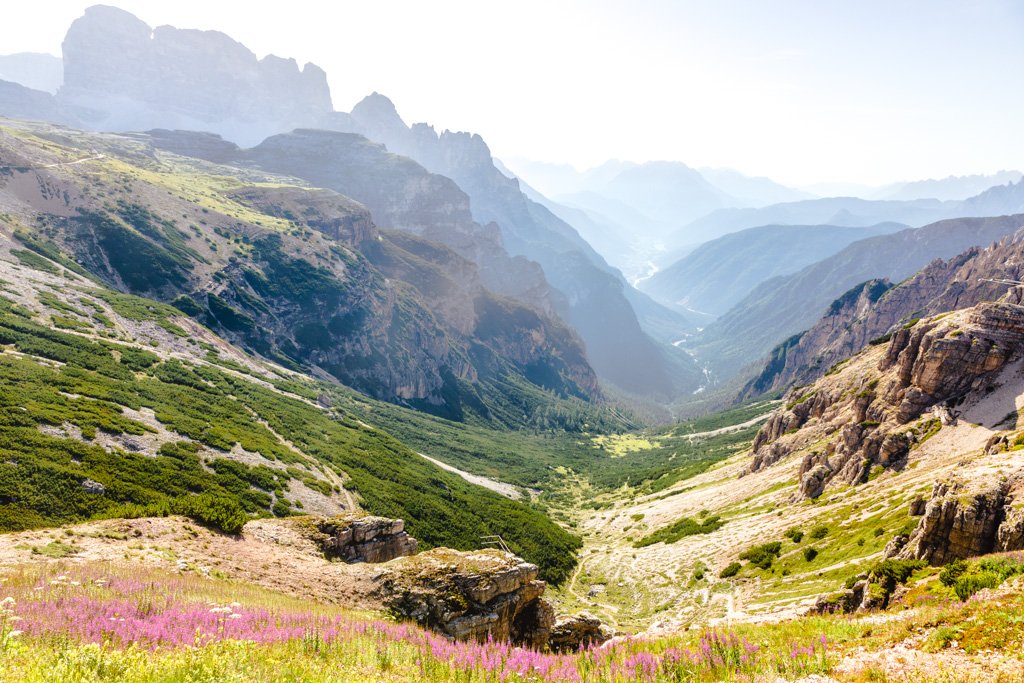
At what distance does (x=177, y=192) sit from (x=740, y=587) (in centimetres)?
22554

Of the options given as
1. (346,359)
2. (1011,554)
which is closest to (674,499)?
(1011,554)

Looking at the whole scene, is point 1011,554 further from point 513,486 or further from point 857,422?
point 513,486

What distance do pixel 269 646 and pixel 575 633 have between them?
16704 mm

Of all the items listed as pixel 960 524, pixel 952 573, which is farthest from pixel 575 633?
pixel 960 524

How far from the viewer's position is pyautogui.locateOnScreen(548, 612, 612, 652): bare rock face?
2281cm

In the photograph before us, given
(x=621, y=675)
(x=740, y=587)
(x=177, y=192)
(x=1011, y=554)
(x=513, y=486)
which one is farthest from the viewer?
(x=177, y=192)

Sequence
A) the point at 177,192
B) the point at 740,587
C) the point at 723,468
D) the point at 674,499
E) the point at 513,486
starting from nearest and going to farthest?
the point at 740,587, the point at 674,499, the point at 723,468, the point at 513,486, the point at 177,192

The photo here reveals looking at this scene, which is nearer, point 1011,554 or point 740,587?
point 1011,554

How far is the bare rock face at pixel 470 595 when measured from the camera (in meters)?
20.2

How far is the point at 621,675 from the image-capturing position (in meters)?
12.3

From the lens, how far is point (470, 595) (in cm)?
2114

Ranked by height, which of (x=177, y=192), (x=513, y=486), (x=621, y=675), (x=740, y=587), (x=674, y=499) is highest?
(x=177, y=192)

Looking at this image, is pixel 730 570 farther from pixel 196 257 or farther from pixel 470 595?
pixel 196 257

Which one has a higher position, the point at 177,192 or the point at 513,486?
the point at 177,192
